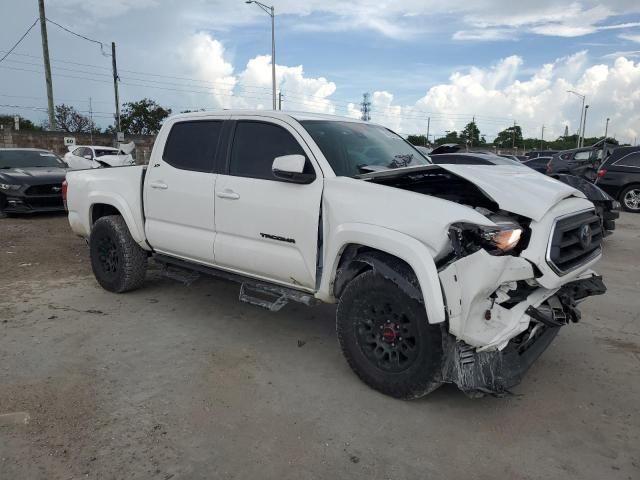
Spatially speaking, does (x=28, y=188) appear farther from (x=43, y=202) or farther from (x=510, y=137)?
(x=510, y=137)

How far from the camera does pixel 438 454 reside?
9.93ft

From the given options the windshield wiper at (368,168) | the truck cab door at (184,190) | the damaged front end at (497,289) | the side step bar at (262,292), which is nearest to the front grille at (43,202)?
the truck cab door at (184,190)

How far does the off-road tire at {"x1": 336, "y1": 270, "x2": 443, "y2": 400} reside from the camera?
3.29m

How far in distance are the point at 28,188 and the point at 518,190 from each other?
10491 mm

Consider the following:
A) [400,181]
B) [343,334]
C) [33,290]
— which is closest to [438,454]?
[343,334]

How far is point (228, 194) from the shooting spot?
4.43m

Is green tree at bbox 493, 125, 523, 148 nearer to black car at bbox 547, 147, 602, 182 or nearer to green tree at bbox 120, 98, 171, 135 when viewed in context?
green tree at bbox 120, 98, 171, 135

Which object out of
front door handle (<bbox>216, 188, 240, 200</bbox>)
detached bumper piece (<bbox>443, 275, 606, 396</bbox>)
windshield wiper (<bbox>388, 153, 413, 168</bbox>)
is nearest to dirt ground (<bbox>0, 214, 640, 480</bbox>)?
detached bumper piece (<bbox>443, 275, 606, 396</bbox>)

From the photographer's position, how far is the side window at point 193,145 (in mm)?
4770

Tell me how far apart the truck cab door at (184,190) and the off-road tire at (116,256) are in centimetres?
44

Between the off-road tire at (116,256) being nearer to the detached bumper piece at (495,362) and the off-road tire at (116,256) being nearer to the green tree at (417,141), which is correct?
the detached bumper piece at (495,362)

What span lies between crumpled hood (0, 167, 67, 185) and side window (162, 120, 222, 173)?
7.35m

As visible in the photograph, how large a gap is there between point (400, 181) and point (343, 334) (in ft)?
3.83

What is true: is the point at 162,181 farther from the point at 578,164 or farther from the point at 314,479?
the point at 578,164
